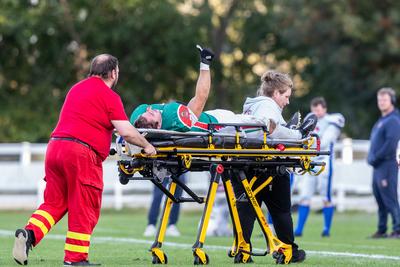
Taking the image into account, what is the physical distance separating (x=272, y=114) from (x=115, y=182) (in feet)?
55.1

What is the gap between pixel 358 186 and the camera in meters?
27.1

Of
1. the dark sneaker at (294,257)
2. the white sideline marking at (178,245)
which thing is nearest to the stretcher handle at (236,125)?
the dark sneaker at (294,257)

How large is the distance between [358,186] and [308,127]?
1619 centimetres

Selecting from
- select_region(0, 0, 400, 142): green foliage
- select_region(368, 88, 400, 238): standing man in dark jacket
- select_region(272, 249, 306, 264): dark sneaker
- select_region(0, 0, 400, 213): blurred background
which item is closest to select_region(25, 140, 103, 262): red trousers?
select_region(272, 249, 306, 264): dark sneaker

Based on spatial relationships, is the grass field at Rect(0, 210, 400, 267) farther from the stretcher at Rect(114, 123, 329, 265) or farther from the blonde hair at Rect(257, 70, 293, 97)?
the blonde hair at Rect(257, 70, 293, 97)

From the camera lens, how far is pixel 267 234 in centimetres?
1106

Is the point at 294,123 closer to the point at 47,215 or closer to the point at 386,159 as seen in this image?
the point at 47,215

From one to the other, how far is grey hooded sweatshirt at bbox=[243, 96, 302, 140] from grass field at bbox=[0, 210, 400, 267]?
1264 mm

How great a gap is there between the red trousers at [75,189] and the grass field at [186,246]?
565 millimetres

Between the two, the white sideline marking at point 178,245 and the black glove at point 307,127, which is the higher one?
the black glove at point 307,127

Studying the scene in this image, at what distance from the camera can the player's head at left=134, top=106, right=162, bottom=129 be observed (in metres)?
10.8

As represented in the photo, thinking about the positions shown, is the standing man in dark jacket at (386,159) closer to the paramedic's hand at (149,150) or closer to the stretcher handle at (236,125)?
the stretcher handle at (236,125)

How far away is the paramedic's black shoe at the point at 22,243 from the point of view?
34.4 feet

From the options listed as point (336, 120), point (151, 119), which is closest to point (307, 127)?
point (151, 119)
